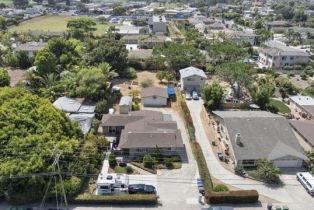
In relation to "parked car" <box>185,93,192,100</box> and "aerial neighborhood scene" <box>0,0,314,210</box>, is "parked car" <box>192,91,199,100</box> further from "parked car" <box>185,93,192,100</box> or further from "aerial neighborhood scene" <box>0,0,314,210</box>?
"parked car" <box>185,93,192,100</box>

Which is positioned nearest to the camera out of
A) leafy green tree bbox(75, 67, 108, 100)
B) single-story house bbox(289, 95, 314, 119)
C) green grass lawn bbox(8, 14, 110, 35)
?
single-story house bbox(289, 95, 314, 119)

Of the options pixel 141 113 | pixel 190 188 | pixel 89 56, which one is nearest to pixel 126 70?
pixel 89 56

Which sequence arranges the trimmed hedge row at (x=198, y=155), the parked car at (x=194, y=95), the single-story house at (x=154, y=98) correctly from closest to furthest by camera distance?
1. the trimmed hedge row at (x=198, y=155)
2. the single-story house at (x=154, y=98)
3. the parked car at (x=194, y=95)

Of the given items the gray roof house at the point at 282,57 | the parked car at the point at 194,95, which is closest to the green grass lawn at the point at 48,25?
the gray roof house at the point at 282,57

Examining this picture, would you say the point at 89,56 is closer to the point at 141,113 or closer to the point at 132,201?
the point at 141,113

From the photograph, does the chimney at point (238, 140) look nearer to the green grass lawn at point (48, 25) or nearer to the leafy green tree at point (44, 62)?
the leafy green tree at point (44, 62)

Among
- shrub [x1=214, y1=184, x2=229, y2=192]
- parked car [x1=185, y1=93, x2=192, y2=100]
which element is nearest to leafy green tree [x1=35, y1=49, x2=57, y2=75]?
parked car [x1=185, y1=93, x2=192, y2=100]
